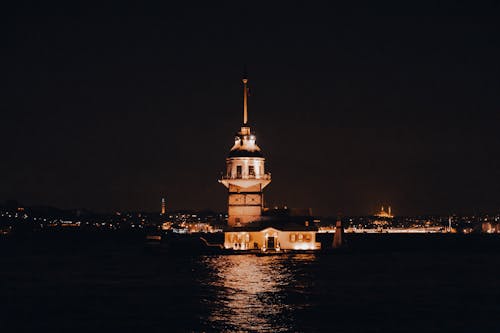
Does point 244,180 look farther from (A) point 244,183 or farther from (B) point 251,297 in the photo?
(B) point 251,297

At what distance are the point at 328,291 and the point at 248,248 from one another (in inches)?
1355

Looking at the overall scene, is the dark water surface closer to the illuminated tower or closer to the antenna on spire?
the illuminated tower

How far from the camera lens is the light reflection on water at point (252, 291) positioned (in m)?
41.1

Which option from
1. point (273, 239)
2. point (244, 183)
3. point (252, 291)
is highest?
point (244, 183)

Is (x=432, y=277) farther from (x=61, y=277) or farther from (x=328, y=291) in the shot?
(x=61, y=277)

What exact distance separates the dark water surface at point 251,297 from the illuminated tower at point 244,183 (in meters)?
11.9

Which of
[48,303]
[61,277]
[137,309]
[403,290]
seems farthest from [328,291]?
[61,277]

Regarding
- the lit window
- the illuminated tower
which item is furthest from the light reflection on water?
the lit window

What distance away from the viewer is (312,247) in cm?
8906

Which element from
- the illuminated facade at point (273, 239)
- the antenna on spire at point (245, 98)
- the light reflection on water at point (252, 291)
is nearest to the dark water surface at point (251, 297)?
the light reflection on water at point (252, 291)

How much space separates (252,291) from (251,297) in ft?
9.95

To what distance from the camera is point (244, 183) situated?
303 ft

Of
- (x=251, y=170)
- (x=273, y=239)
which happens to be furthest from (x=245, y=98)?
(x=273, y=239)

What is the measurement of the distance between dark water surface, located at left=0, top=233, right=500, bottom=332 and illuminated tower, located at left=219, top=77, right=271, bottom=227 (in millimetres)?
11850
